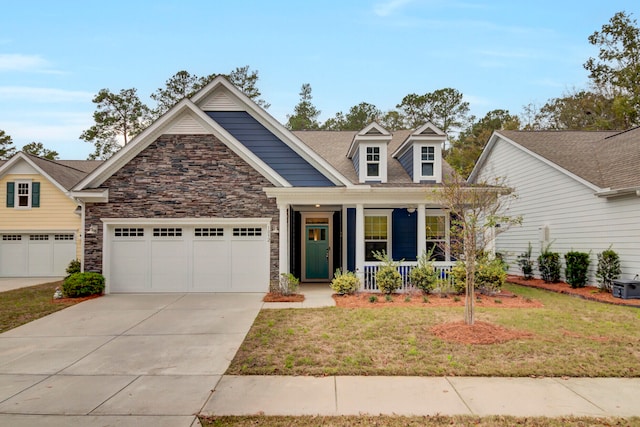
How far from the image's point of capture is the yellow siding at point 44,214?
1828 cm

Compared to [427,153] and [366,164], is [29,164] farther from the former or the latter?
[427,153]

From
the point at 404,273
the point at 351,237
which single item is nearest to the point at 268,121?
the point at 351,237

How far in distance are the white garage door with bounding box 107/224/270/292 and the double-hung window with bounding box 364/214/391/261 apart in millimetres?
3781

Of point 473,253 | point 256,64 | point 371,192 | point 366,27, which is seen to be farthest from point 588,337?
point 256,64

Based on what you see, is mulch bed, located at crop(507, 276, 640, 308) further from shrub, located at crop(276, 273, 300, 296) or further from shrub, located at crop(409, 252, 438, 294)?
shrub, located at crop(276, 273, 300, 296)

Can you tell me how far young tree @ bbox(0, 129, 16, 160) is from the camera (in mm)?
35994

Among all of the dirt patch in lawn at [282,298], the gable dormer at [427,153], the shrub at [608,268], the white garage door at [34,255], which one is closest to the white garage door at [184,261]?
the dirt patch in lawn at [282,298]

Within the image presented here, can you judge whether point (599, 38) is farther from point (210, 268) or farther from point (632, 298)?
point (210, 268)

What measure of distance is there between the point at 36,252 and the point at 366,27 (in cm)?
1833

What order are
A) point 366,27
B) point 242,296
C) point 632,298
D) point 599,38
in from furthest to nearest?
point 599,38 < point 366,27 < point 242,296 < point 632,298

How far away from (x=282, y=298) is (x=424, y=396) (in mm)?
6567

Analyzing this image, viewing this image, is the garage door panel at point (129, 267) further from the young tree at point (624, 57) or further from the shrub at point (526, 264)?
→ the young tree at point (624, 57)

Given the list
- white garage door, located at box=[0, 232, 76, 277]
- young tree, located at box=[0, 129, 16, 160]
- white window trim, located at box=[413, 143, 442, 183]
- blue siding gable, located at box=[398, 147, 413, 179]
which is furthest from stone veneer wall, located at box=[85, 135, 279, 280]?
young tree, located at box=[0, 129, 16, 160]

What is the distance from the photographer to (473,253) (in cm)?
738
